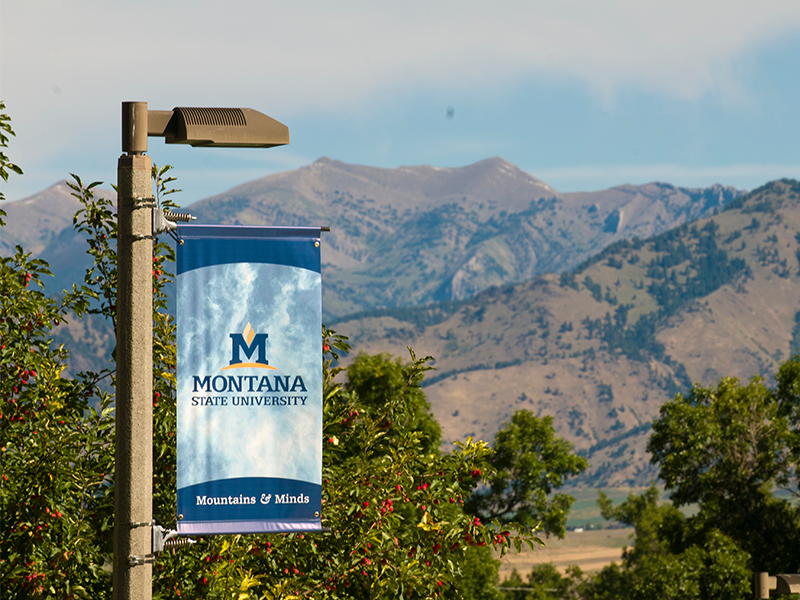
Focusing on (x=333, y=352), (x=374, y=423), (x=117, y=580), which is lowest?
(x=117, y=580)

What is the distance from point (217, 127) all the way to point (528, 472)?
4177 cm

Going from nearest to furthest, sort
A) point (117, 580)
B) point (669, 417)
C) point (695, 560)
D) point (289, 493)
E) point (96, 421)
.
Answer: point (117, 580)
point (289, 493)
point (96, 421)
point (695, 560)
point (669, 417)

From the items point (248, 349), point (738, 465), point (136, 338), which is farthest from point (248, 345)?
point (738, 465)

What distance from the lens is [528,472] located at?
156 feet

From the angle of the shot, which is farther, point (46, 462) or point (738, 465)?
point (738, 465)

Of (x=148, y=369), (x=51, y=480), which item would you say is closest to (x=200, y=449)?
(x=148, y=369)

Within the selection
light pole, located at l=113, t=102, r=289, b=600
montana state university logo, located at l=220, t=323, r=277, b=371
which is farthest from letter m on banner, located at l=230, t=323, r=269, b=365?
light pole, located at l=113, t=102, r=289, b=600

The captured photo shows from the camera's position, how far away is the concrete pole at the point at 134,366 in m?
7.31

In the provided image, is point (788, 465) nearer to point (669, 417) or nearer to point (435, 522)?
point (669, 417)

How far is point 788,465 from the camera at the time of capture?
38.9m

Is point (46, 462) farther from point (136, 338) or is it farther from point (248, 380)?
point (248, 380)

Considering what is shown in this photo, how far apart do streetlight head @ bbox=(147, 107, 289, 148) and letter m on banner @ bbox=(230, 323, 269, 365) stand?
1.59 m

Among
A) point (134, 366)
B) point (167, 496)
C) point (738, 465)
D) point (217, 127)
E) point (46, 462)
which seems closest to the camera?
point (134, 366)

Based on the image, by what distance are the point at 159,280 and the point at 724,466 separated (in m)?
33.0
